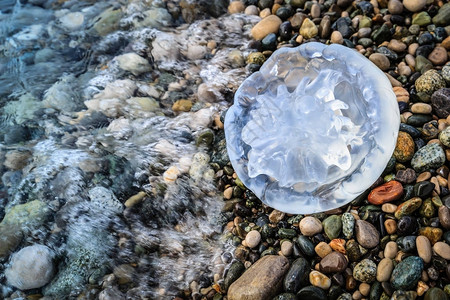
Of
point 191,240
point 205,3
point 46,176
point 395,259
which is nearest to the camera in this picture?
point 395,259

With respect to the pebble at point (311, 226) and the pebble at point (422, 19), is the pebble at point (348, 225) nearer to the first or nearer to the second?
the pebble at point (311, 226)

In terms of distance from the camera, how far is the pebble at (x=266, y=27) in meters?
3.87

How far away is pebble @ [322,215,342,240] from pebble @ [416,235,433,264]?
459 millimetres

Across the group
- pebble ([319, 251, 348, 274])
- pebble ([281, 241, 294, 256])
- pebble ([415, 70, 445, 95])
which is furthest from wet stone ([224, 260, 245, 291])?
pebble ([415, 70, 445, 95])

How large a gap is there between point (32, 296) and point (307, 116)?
215cm

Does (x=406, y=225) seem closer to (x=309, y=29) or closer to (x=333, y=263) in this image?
(x=333, y=263)

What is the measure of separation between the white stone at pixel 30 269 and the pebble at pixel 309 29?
268 cm

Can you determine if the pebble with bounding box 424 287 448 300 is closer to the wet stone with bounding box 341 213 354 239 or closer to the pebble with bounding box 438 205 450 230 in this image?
the pebble with bounding box 438 205 450 230

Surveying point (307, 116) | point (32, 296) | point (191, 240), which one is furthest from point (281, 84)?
point (32, 296)

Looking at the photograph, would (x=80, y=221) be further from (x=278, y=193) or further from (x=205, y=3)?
(x=205, y=3)

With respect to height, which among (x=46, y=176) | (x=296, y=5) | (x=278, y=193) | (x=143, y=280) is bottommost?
(x=143, y=280)

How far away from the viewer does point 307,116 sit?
2523mm

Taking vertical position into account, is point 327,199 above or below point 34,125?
above

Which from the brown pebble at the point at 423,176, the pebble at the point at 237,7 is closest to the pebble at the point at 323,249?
the brown pebble at the point at 423,176
